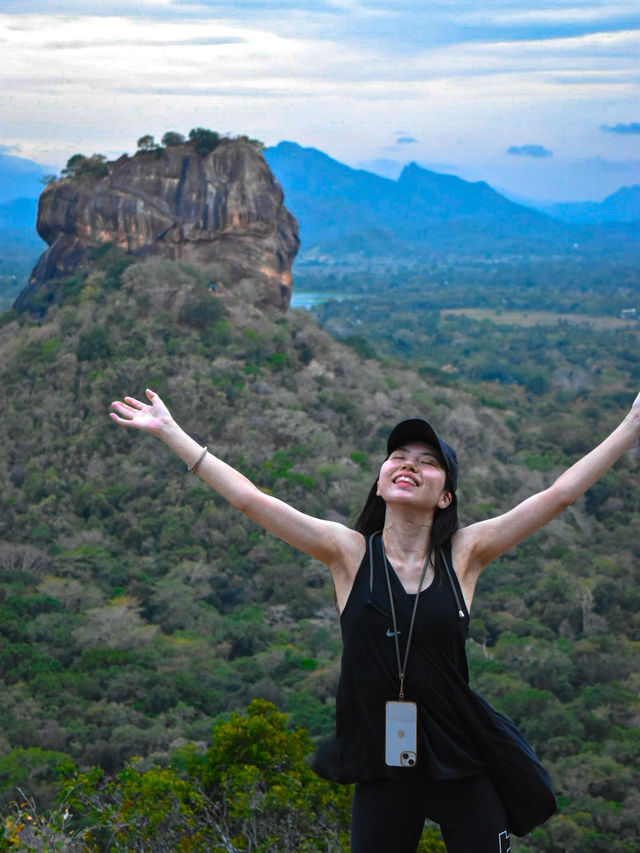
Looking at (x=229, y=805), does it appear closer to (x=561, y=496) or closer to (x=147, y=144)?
(x=561, y=496)

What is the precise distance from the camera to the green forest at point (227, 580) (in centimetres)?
975

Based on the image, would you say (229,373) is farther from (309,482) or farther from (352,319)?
(352,319)

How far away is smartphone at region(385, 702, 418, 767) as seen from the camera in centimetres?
292

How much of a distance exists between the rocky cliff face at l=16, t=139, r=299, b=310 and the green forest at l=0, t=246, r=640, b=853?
0.86 m

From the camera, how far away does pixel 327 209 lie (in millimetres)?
198375

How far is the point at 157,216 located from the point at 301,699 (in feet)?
57.5

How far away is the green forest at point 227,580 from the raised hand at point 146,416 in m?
2.81

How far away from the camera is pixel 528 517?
3205mm

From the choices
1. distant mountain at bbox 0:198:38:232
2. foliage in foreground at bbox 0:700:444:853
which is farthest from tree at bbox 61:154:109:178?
distant mountain at bbox 0:198:38:232

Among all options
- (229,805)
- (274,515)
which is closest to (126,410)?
(274,515)

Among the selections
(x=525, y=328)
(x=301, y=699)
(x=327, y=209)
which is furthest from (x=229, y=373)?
(x=327, y=209)

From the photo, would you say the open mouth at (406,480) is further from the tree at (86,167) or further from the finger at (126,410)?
the tree at (86,167)

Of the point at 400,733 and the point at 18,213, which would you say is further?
the point at 18,213

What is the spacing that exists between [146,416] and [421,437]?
2.88 ft
